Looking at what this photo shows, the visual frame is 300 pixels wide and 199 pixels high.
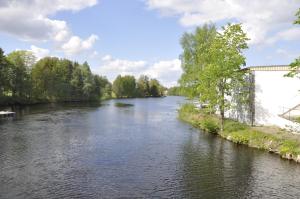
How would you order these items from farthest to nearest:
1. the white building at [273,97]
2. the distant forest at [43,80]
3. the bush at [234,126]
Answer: the distant forest at [43,80] → the bush at [234,126] → the white building at [273,97]

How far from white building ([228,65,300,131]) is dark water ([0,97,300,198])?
6.77m

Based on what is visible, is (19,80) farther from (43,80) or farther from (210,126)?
(210,126)

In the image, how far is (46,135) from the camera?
46344mm

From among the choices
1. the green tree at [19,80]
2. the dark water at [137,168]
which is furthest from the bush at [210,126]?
the green tree at [19,80]

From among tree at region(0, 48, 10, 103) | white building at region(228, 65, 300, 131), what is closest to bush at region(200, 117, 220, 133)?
white building at region(228, 65, 300, 131)

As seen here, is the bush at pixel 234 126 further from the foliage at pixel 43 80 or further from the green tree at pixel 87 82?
the green tree at pixel 87 82

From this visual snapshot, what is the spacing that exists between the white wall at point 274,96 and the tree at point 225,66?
2.91 metres

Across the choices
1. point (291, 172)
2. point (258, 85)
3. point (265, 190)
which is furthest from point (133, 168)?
point (258, 85)

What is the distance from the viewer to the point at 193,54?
73.8 metres

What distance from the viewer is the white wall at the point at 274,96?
42281 millimetres

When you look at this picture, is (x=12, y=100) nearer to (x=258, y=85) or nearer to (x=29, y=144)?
(x=29, y=144)

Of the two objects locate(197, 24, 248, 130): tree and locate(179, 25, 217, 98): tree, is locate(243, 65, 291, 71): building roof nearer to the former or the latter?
locate(197, 24, 248, 130): tree

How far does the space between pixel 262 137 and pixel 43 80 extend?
4088 inches

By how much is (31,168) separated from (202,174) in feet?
48.6
